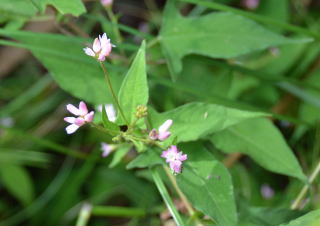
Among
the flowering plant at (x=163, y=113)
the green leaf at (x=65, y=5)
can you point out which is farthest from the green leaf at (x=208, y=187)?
the green leaf at (x=65, y=5)

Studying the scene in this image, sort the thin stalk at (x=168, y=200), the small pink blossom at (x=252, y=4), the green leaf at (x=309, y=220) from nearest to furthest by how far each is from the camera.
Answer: the green leaf at (x=309, y=220)
the thin stalk at (x=168, y=200)
the small pink blossom at (x=252, y=4)

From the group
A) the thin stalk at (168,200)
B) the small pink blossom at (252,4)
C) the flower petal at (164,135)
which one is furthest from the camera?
the small pink blossom at (252,4)

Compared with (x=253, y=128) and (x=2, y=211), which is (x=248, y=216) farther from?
(x=2, y=211)

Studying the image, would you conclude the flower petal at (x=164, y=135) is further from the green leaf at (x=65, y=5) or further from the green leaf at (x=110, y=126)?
the green leaf at (x=65, y=5)

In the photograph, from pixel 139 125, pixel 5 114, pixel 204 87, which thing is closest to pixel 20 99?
pixel 5 114

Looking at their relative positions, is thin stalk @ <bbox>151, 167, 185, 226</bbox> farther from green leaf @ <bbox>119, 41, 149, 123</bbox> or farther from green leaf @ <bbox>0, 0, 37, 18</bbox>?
green leaf @ <bbox>0, 0, 37, 18</bbox>

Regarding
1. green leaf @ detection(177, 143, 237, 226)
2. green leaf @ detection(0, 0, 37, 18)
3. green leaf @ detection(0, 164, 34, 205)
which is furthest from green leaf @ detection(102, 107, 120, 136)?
green leaf @ detection(0, 164, 34, 205)
